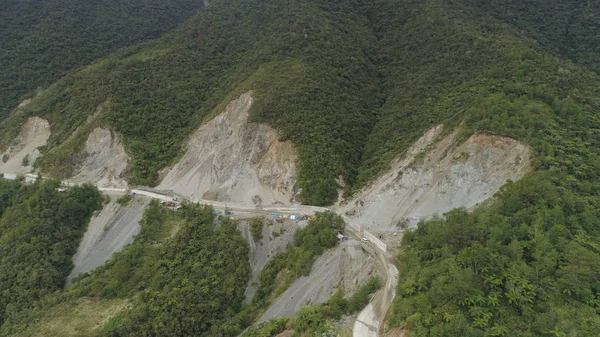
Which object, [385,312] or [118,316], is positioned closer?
[385,312]

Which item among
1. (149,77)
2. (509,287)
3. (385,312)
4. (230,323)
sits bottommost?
(230,323)

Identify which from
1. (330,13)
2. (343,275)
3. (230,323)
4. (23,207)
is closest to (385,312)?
(343,275)

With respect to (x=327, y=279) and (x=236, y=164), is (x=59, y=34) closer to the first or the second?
(x=236, y=164)

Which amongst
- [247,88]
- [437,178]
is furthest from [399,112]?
[247,88]

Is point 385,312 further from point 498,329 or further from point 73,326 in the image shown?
point 73,326

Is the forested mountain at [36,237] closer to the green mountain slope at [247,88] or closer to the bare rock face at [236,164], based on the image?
the green mountain slope at [247,88]
